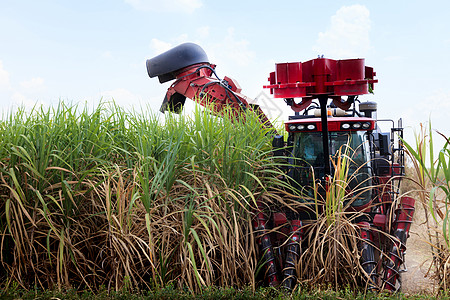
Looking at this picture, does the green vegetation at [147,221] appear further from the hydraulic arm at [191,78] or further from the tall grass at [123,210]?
the hydraulic arm at [191,78]

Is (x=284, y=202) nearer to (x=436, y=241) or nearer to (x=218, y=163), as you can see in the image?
(x=218, y=163)

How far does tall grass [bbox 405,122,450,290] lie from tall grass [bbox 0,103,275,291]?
60.4 inches

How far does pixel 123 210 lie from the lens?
3.88m

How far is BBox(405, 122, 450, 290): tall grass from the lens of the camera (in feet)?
13.3

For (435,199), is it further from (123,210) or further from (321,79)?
(123,210)

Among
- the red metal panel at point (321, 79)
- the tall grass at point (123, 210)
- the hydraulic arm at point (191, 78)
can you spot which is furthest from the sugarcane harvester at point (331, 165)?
the hydraulic arm at point (191, 78)

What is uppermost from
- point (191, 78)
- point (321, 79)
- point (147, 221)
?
point (191, 78)

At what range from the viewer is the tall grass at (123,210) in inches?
158

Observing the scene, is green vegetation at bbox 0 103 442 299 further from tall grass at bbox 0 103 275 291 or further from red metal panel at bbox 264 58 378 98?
red metal panel at bbox 264 58 378 98

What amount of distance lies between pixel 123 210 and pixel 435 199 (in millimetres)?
2866

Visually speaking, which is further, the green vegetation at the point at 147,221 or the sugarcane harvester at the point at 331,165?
the sugarcane harvester at the point at 331,165

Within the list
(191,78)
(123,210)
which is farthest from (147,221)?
(191,78)

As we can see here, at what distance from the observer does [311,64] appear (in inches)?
169

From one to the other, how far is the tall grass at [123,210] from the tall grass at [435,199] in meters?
1.53
